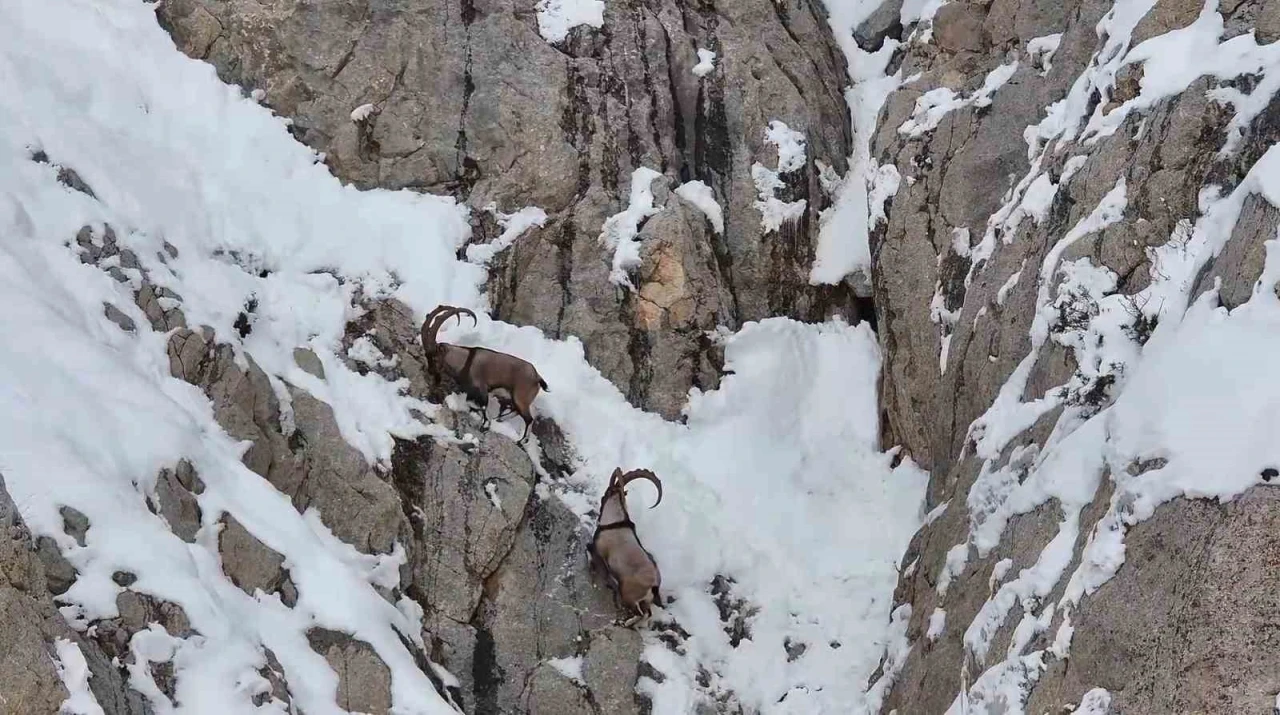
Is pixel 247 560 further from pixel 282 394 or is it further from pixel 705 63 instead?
pixel 705 63

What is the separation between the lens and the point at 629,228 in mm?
12000

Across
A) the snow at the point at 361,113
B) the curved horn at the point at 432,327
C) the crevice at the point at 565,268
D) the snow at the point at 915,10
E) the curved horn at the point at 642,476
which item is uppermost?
the snow at the point at 915,10

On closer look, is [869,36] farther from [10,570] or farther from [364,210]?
[10,570]

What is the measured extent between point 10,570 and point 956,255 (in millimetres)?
8303

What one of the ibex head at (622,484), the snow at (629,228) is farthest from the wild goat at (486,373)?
the snow at (629,228)

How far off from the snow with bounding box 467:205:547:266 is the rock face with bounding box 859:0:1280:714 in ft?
12.0

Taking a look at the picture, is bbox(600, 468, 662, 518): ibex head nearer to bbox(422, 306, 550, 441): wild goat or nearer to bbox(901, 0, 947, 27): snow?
bbox(422, 306, 550, 441): wild goat

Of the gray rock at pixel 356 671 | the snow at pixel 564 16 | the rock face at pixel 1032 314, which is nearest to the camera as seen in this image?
the rock face at pixel 1032 314

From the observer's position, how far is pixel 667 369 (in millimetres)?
11625

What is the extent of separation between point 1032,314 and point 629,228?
4493 millimetres

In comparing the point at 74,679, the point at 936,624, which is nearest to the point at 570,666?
the point at 936,624

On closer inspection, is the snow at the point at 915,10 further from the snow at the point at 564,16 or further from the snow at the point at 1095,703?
the snow at the point at 1095,703

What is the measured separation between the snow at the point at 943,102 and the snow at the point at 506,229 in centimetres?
406

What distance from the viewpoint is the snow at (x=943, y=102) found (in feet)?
39.3
